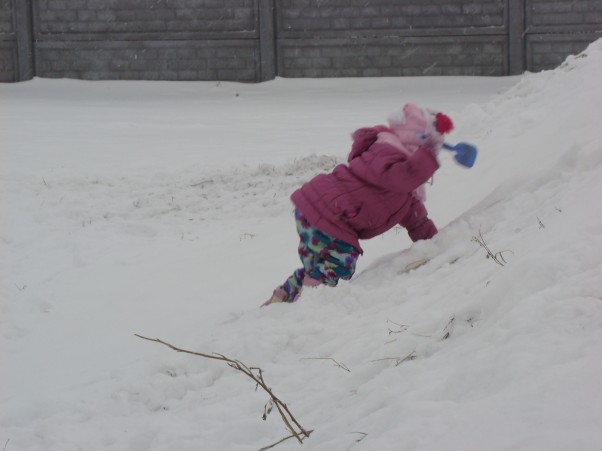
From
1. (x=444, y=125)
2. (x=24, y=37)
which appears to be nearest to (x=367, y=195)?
(x=444, y=125)

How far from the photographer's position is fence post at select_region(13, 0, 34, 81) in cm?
1739

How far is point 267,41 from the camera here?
55.8 feet

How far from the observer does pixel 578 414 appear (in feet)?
6.61

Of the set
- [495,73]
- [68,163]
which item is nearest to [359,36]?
[495,73]

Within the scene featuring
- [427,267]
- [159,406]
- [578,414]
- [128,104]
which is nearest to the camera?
[578,414]

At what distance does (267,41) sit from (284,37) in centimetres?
31

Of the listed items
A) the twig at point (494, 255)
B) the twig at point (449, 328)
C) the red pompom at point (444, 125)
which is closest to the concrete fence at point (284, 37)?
the red pompom at point (444, 125)

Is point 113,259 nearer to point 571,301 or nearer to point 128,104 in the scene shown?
point 571,301

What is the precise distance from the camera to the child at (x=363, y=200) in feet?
14.3

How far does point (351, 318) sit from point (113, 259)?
334 centimetres

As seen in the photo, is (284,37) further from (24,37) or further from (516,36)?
(24,37)

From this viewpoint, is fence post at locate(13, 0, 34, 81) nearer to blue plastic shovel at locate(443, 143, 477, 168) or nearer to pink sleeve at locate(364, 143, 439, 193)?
pink sleeve at locate(364, 143, 439, 193)

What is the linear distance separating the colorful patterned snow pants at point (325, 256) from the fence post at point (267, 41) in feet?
42.1

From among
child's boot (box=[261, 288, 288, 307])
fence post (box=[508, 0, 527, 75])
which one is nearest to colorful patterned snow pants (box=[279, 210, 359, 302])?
child's boot (box=[261, 288, 288, 307])
